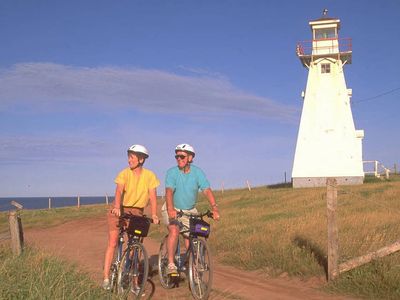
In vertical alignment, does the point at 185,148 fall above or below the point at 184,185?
above

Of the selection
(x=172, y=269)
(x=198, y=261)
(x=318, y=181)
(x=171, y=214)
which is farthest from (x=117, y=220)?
(x=318, y=181)

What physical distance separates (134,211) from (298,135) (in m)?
26.3

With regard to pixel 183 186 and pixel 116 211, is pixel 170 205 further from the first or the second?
pixel 116 211

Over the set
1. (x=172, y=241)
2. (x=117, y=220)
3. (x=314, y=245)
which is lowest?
(x=314, y=245)

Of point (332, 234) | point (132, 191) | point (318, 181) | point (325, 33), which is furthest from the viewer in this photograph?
point (325, 33)

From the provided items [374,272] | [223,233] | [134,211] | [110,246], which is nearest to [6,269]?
[110,246]

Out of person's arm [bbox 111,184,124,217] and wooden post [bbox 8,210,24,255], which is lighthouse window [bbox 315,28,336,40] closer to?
wooden post [bbox 8,210,24,255]

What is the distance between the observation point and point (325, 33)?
33.7 m

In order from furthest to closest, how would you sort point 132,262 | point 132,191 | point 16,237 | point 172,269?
point 16,237 → point 172,269 → point 132,191 → point 132,262

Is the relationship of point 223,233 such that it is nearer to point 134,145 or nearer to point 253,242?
point 253,242

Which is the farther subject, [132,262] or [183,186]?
[183,186]

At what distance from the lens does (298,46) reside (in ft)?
109

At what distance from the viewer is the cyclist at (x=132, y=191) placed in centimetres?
699

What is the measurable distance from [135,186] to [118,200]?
1.29 feet
